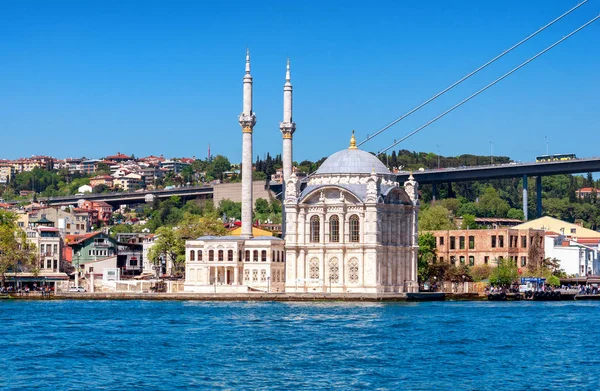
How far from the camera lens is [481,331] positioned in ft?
186

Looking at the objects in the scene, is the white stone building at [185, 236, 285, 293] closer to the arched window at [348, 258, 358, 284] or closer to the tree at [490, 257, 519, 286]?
the arched window at [348, 258, 358, 284]

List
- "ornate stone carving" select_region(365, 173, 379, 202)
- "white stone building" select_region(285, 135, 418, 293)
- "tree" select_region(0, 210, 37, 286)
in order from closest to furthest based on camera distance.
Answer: "ornate stone carving" select_region(365, 173, 379, 202), "white stone building" select_region(285, 135, 418, 293), "tree" select_region(0, 210, 37, 286)

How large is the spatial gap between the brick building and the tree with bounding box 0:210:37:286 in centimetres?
3002

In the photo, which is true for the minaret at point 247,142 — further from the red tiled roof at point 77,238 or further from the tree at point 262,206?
the tree at point 262,206

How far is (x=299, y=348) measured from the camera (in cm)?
4909

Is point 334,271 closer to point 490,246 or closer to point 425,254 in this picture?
point 425,254

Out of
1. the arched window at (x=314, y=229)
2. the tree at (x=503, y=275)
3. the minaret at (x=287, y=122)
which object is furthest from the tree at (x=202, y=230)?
the tree at (x=503, y=275)

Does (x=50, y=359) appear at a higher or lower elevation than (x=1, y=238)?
lower

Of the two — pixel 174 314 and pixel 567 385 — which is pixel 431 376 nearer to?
pixel 567 385

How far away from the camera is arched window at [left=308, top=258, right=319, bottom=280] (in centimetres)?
8256

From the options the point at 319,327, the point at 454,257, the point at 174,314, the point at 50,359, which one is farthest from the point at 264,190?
the point at 50,359

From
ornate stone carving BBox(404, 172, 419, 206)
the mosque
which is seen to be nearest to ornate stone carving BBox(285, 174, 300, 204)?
the mosque

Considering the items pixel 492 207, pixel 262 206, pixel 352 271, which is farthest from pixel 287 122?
pixel 492 207

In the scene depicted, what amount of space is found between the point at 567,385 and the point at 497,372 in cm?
328
